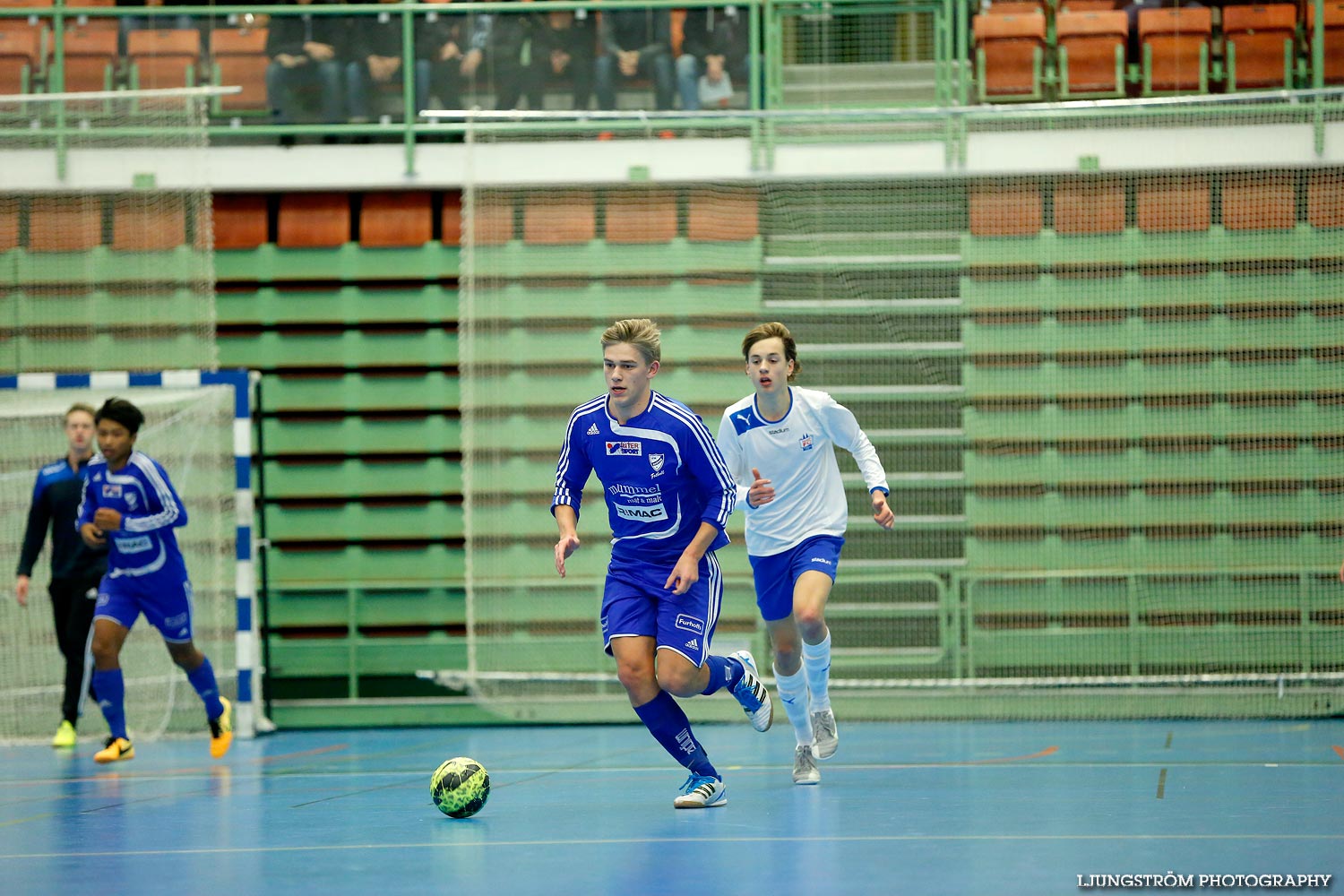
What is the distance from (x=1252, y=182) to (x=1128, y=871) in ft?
26.5

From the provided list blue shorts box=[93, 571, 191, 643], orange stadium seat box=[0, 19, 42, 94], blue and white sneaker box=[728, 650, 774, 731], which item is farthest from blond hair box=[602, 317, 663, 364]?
orange stadium seat box=[0, 19, 42, 94]

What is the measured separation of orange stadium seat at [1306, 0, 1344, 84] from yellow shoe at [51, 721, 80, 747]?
1054 centimetres

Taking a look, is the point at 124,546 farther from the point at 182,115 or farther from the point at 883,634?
the point at 883,634

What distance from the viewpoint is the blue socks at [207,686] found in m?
9.35

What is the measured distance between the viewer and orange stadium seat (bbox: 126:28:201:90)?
11977 millimetres

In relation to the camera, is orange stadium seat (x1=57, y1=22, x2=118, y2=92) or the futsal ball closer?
the futsal ball

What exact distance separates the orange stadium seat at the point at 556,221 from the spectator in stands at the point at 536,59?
814mm

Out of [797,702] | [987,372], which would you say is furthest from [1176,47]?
[797,702]

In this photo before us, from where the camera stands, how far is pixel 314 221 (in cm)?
1273

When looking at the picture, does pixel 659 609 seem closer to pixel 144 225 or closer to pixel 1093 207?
pixel 144 225

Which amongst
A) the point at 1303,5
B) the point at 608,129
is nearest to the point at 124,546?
the point at 608,129

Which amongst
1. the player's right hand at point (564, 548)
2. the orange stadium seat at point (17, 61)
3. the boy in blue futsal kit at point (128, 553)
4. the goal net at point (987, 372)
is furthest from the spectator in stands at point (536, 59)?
the player's right hand at point (564, 548)

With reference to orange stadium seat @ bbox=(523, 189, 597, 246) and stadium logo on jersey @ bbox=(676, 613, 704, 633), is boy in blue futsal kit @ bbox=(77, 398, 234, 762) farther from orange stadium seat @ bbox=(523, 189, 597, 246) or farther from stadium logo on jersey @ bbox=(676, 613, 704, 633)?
stadium logo on jersey @ bbox=(676, 613, 704, 633)

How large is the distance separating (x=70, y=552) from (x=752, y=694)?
18.1 ft
